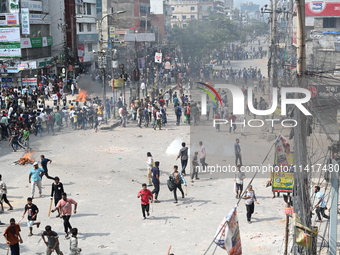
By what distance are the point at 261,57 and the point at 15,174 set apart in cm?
6970

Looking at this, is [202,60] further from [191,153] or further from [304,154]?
[304,154]

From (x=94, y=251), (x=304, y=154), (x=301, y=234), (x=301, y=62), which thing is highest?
(x=301, y=62)

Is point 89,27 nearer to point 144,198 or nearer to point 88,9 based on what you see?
Result: point 88,9

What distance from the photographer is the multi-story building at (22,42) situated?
37281 millimetres

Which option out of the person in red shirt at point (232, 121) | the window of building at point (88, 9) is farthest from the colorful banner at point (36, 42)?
the person in red shirt at point (232, 121)

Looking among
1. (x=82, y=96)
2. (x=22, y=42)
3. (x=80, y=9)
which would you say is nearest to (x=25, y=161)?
(x=82, y=96)

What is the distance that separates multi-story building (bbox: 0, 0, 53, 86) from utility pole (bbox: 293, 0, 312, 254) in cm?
2797

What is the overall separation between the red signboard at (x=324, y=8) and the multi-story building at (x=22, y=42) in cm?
2371

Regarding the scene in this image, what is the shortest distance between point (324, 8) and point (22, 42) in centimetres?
2635

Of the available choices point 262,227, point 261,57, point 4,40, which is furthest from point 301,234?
point 261,57

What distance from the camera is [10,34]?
124 ft

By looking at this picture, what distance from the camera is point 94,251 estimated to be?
11.2 meters

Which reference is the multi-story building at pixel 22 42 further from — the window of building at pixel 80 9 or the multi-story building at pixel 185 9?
the multi-story building at pixel 185 9

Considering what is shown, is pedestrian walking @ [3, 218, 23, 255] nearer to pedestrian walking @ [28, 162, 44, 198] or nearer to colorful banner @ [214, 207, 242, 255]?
pedestrian walking @ [28, 162, 44, 198]
